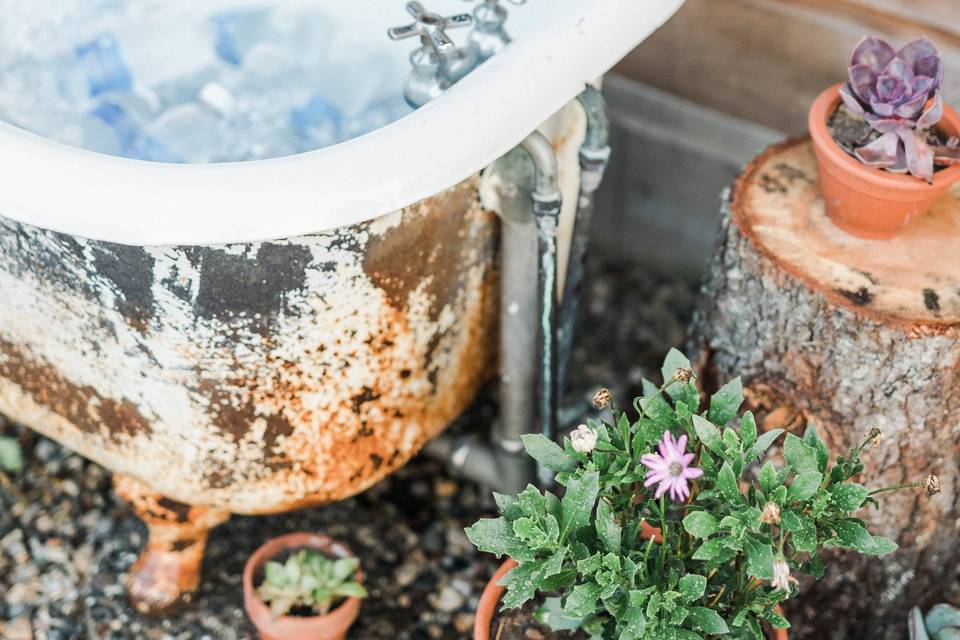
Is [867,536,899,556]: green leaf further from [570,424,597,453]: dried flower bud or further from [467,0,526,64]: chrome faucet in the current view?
[467,0,526,64]: chrome faucet

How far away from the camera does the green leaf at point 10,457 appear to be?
1.74m

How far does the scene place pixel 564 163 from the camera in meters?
1.51

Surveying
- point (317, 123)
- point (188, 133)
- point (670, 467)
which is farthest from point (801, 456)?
point (188, 133)

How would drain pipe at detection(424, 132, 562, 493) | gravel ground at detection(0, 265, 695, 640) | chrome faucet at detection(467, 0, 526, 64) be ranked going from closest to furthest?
drain pipe at detection(424, 132, 562, 493), chrome faucet at detection(467, 0, 526, 64), gravel ground at detection(0, 265, 695, 640)

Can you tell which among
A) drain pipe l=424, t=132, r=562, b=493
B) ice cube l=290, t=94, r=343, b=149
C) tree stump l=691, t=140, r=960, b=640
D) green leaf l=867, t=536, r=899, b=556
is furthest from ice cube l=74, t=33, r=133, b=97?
green leaf l=867, t=536, r=899, b=556

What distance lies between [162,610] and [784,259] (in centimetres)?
103

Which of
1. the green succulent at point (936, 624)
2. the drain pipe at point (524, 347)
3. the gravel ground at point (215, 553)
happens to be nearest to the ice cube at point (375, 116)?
the drain pipe at point (524, 347)

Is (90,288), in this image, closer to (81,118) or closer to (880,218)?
(81,118)

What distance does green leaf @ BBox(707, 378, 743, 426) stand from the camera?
116 centimetres

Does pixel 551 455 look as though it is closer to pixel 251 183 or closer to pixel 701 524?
pixel 701 524

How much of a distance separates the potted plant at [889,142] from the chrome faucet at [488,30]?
1.43 ft

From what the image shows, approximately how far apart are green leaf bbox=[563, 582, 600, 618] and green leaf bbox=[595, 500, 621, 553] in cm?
5

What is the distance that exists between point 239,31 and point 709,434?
3.93 feet

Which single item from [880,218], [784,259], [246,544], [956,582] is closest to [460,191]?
[784,259]
